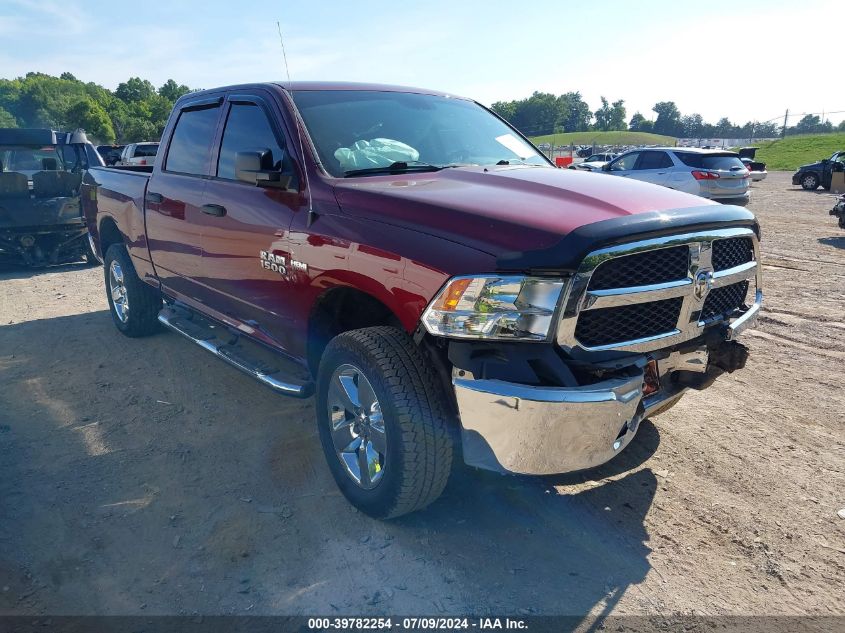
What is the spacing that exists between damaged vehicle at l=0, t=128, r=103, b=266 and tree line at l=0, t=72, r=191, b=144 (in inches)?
2695

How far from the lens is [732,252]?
3051mm

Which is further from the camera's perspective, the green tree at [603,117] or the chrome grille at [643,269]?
the green tree at [603,117]

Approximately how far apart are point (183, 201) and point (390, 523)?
272 cm

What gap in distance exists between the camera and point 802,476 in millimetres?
3422

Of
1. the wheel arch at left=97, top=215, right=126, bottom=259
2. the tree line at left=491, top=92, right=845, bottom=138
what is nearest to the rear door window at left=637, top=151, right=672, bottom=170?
the wheel arch at left=97, top=215, right=126, bottom=259

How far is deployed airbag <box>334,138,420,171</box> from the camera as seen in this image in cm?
349

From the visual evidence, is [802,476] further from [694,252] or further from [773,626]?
[694,252]

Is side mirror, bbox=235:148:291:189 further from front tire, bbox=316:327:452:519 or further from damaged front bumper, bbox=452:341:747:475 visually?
damaged front bumper, bbox=452:341:747:475

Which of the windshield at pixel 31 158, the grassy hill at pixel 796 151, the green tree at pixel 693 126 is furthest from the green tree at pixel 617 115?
the windshield at pixel 31 158

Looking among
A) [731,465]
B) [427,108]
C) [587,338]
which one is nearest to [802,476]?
[731,465]

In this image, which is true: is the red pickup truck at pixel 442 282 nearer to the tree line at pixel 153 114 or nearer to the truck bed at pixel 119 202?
the truck bed at pixel 119 202

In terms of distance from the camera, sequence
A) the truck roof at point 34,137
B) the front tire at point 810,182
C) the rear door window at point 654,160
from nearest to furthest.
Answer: the truck roof at point 34,137, the rear door window at point 654,160, the front tire at point 810,182

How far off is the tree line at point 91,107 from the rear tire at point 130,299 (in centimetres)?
7419

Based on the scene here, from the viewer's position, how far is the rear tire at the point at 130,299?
5793mm
